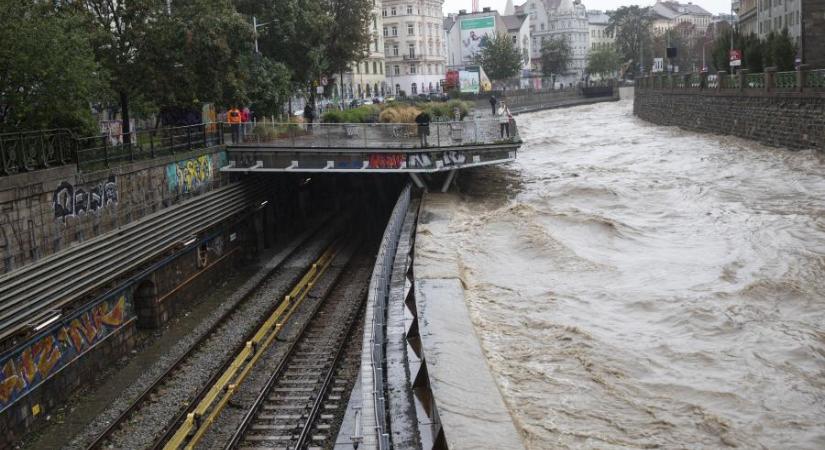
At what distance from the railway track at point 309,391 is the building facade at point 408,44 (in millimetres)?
102756

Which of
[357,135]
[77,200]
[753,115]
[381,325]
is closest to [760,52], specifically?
[753,115]

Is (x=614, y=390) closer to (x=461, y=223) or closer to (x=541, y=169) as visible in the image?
(x=461, y=223)

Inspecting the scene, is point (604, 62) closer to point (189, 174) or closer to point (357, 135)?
point (357, 135)

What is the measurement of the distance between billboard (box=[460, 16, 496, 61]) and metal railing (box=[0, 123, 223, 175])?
113m

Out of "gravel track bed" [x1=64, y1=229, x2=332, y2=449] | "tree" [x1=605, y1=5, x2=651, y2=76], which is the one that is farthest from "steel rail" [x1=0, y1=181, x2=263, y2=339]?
"tree" [x1=605, y1=5, x2=651, y2=76]

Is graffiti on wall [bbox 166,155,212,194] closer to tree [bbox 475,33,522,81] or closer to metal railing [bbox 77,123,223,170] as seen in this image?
metal railing [bbox 77,123,223,170]

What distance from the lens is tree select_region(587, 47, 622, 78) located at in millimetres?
164250

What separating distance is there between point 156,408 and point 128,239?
6.97 metres

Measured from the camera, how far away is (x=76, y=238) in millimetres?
22969

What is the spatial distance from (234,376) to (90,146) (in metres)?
8.39

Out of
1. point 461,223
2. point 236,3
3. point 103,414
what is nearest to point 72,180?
point 103,414

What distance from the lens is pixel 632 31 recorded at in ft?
549

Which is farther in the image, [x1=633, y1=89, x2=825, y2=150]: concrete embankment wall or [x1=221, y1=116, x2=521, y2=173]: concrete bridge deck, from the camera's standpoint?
Result: [x1=633, y1=89, x2=825, y2=150]: concrete embankment wall

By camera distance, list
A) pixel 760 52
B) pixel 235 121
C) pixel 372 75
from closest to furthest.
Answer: pixel 235 121 → pixel 760 52 → pixel 372 75
